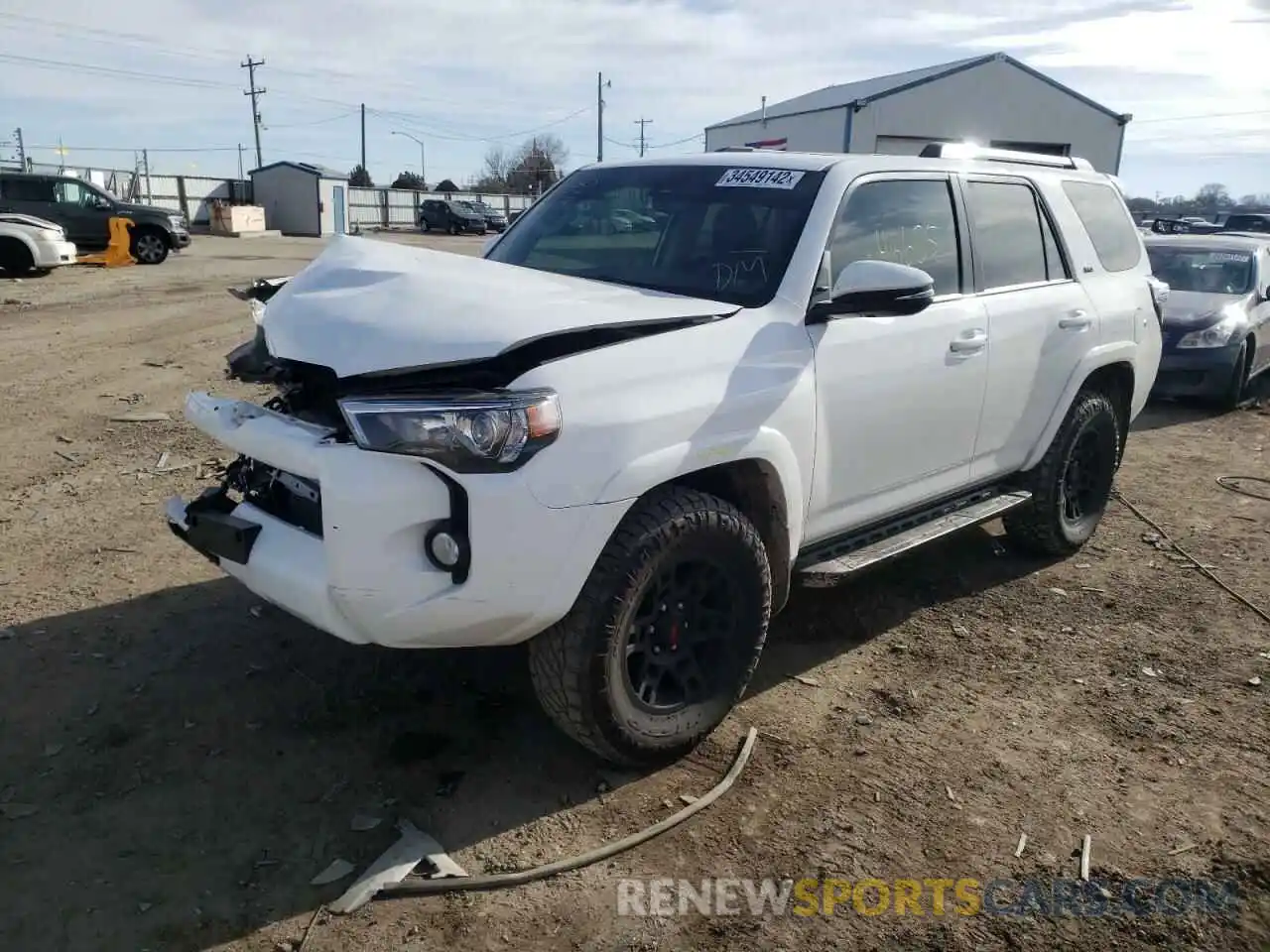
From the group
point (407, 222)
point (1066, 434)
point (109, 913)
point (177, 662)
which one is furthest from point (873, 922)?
point (407, 222)

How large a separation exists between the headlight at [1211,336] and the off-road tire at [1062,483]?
496 cm

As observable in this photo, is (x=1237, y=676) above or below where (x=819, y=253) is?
below

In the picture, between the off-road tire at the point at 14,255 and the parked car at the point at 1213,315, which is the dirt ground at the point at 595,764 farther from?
the off-road tire at the point at 14,255

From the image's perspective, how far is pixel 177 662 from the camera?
3.82 metres

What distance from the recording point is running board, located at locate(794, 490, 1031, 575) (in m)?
3.71

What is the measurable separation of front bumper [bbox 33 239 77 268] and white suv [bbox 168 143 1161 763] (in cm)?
1578

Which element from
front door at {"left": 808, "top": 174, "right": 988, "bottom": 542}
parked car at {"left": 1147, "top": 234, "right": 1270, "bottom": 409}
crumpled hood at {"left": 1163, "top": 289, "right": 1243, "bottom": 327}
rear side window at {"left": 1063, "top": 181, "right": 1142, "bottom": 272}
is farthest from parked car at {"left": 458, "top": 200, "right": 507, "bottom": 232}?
front door at {"left": 808, "top": 174, "right": 988, "bottom": 542}

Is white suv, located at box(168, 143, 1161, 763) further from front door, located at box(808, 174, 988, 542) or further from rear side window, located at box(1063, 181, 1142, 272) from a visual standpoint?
rear side window, located at box(1063, 181, 1142, 272)

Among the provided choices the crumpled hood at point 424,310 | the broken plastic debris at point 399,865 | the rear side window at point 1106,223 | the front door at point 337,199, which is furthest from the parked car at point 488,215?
the broken plastic debris at point 399,865

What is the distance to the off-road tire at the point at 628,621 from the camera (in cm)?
288

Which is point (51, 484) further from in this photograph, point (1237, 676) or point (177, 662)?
point (1237, 676)

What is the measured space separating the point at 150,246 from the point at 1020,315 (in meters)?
21.5

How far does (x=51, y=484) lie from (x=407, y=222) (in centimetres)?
4958

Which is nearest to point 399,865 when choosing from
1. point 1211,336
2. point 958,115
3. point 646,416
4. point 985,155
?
point 646,416
